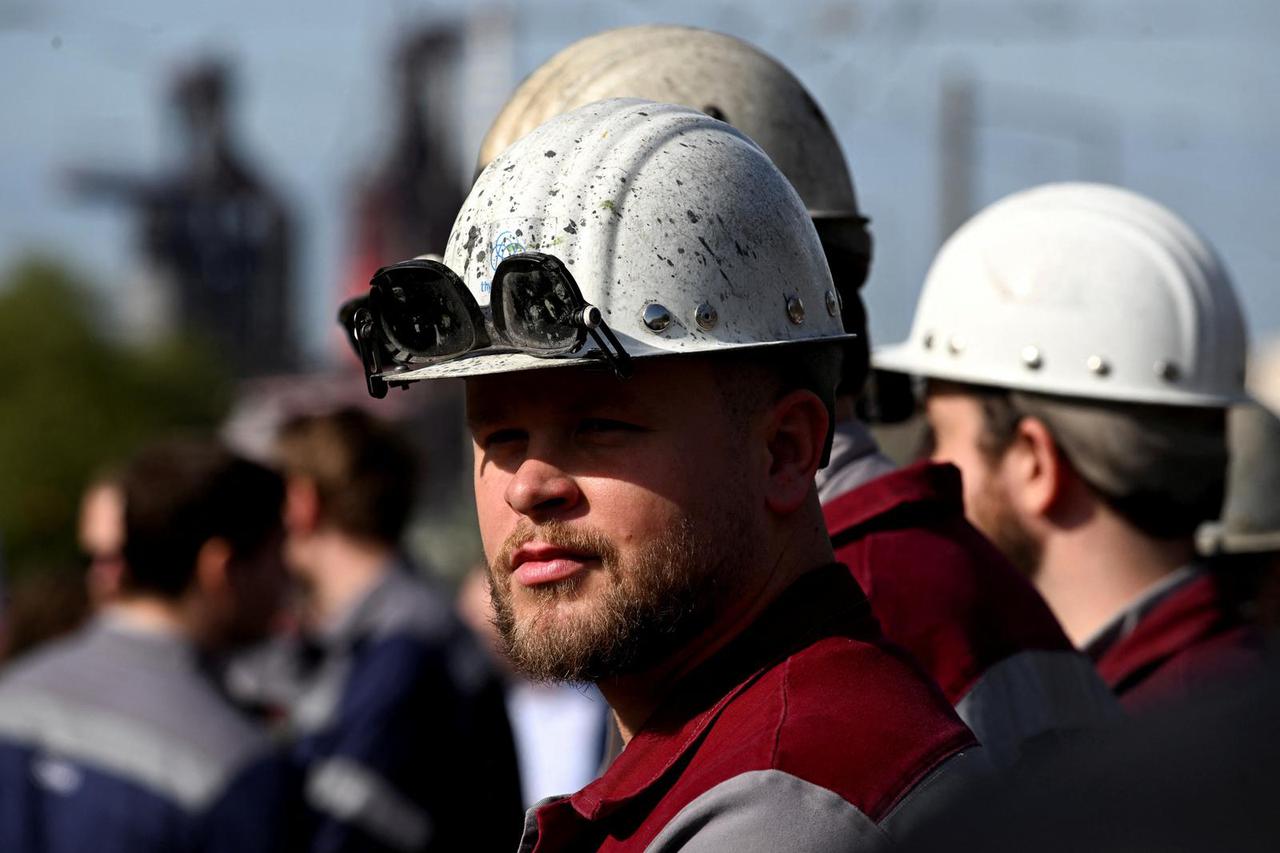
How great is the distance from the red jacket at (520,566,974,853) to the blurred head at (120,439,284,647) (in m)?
3.36

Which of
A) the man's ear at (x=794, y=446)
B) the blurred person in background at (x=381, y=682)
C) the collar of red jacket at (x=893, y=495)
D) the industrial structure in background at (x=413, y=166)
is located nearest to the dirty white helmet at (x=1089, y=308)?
the collar of red jacket at (x=893, y=495)

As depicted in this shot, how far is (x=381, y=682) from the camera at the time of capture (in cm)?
634

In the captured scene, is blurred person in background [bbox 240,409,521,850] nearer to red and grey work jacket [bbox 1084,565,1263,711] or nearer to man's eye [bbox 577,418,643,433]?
red and grey work jacket [bbox 1084,565,1263,711]

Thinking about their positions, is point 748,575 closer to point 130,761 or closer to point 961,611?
point 961,611

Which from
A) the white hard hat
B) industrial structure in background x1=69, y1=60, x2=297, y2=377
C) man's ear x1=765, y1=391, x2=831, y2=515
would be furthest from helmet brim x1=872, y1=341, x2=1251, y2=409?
industrial structure in background x1=69, y1=60, x2=297, y2=377

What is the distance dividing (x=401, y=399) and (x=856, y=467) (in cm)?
8128

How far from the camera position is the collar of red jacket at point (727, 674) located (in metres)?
2.40

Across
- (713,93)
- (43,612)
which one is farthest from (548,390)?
(43,612)

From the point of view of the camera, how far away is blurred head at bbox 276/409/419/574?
279 inches

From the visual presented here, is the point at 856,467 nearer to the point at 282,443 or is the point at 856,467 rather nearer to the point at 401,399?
the point at 282,443

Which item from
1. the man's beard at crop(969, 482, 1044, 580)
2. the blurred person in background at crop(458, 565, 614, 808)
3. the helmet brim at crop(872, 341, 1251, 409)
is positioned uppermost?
the helmet brim at crop(872, 341, 1251, 409)

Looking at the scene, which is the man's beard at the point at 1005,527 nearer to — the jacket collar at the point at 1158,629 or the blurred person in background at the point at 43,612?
the jacket collar at the point at 1158,629

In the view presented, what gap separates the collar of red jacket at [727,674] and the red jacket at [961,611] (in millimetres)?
578

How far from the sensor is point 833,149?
3.74 m
